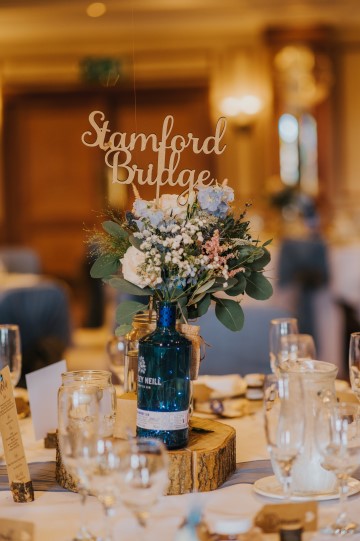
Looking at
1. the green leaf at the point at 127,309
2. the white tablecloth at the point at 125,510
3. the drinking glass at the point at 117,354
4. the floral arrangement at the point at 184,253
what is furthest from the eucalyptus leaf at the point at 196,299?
the drinking glass at the point at 117,354

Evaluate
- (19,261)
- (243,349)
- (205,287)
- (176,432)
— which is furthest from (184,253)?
(19,261)

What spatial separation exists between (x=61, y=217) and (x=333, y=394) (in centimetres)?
807

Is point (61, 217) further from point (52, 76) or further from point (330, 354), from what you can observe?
point (330, 354)

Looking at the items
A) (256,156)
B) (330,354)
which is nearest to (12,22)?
(256,156)

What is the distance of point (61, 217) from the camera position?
9234mm

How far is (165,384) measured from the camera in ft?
4.76

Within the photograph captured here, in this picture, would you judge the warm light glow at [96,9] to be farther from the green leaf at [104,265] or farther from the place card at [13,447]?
the place card at [13,447]

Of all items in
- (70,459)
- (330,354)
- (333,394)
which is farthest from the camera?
(330,354)

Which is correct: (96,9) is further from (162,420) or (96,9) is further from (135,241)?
(162,420)

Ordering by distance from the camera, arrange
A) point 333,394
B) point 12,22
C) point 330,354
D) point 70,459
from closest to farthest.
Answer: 1. point 70,459
2. point 333,394
3. point 330,354
4. point 12,22

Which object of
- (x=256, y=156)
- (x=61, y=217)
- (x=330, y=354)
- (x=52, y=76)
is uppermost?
(x=52, y=76)

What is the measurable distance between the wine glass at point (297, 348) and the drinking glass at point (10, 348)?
2.19 feet

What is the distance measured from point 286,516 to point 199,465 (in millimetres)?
247

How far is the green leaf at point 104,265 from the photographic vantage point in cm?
156
